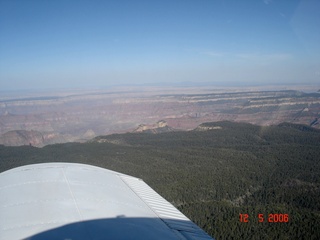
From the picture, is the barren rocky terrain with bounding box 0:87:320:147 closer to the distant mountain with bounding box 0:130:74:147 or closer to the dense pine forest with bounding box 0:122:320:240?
the distant mountain with bounding box 0:130:74:147

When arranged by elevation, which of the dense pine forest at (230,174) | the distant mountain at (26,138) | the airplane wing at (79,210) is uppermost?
the airplane wing at (79,210)

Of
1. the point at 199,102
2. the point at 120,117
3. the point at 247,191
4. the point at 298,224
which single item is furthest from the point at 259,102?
the point at 298,224

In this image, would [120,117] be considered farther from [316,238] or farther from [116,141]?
[316,238]
